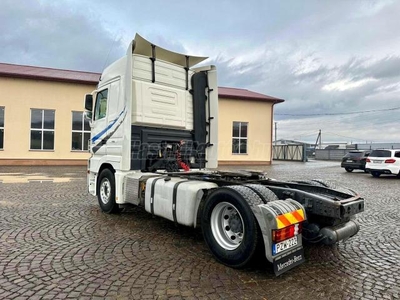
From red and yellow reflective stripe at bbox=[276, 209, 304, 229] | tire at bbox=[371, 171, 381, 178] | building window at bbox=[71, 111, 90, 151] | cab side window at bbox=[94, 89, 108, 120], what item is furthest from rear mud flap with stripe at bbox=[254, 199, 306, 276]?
building window at bbox=[71, 111, 90, 151]

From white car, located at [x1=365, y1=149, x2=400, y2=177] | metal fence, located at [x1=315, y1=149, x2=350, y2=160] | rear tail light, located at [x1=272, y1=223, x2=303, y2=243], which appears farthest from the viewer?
metal fence, located at [x1=315, y1=149, x2=350, y2=160]

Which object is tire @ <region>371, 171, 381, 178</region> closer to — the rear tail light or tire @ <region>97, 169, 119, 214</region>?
tire @ <region>97, 169, 119, 214</region>

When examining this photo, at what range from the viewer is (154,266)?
3.87 metres

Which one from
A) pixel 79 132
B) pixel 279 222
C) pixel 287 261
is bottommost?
pixel 287 261

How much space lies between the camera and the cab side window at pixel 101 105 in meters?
7.09

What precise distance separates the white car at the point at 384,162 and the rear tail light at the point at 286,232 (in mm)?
15862

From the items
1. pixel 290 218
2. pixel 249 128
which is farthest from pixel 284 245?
pixel 249 128

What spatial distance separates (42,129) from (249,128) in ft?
52.7

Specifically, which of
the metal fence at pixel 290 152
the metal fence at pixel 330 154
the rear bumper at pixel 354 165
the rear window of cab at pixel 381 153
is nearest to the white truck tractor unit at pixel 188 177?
the rear window of cab at pixel 381 153

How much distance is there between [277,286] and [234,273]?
1.75 ft

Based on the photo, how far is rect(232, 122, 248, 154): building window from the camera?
26.5 meters

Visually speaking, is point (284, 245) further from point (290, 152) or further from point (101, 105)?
point (290, 152)

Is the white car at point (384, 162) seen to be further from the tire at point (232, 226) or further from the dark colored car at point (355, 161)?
the tire at point (232, 226)

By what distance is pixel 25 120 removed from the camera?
20344 millimetres
